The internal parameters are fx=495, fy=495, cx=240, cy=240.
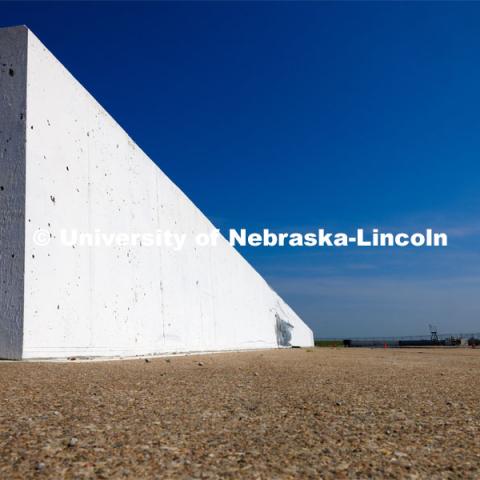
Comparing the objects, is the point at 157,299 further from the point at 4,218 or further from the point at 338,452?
the point at 338,452

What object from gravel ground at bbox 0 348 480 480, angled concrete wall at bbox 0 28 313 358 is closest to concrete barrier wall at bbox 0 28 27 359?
angled concrete wall at bbox 0 28 313 358

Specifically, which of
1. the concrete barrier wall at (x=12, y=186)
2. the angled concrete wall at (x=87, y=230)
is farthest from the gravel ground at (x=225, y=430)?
the angled concrete wall at (x=87, y=230)

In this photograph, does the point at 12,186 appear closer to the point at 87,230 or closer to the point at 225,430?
the point at 87,230

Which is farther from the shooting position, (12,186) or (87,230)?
(87,230)

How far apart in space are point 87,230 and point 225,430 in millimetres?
3814

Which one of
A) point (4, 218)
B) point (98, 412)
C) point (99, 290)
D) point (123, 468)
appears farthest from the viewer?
point (99, 290)

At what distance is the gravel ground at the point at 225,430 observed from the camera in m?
1.42

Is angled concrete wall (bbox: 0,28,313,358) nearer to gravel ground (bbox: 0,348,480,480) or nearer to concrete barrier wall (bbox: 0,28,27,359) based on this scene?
concrete barrier wall (bbox: 0,28,27,359)

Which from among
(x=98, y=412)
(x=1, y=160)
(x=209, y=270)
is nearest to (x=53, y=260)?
(x=1, y=160)

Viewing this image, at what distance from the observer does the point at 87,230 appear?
17.2 ft

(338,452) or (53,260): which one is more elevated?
(53,260)

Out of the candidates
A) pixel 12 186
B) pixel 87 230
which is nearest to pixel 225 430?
pixel 12 186

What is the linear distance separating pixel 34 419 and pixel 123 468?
0.67 meters

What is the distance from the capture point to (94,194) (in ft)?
18.3
